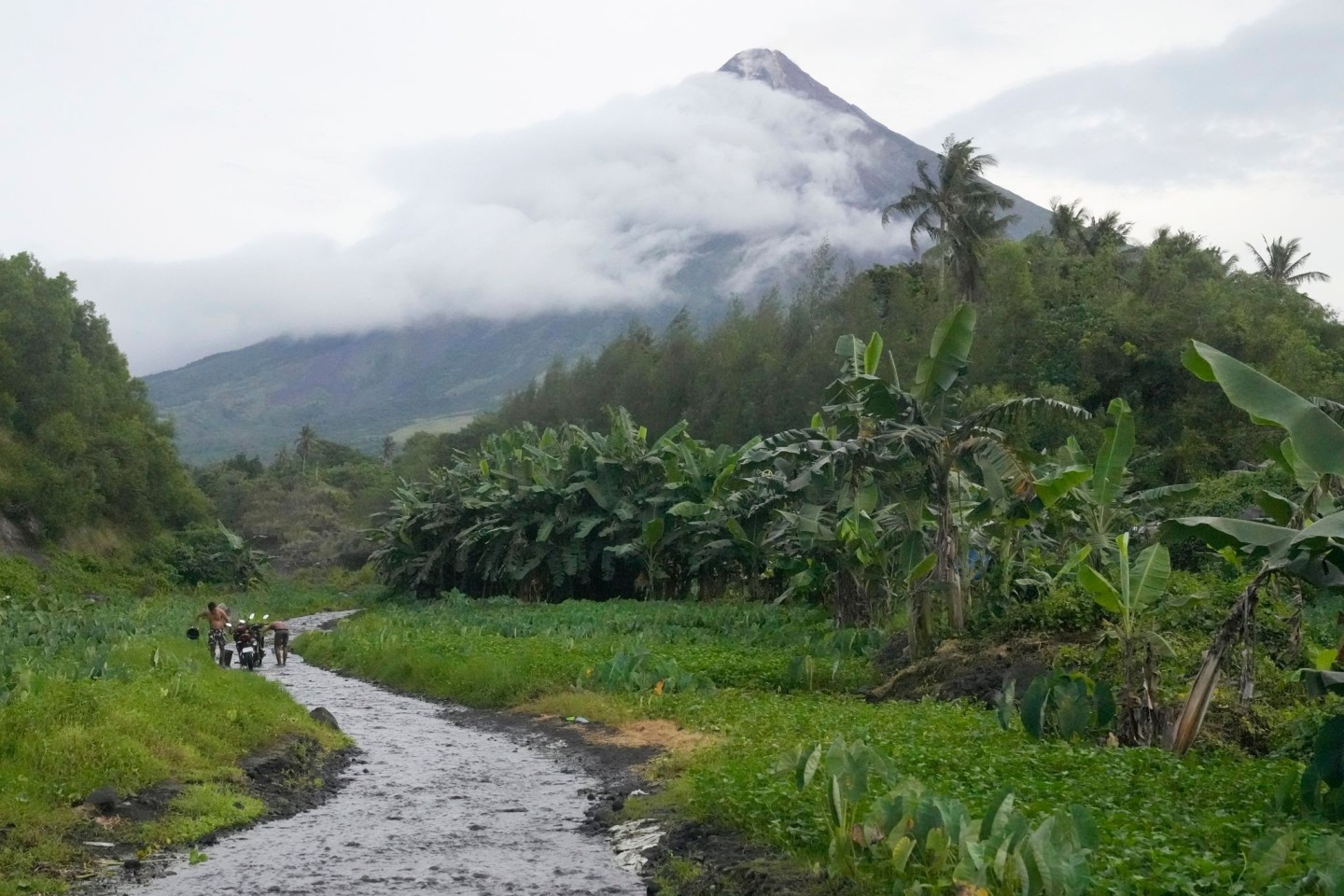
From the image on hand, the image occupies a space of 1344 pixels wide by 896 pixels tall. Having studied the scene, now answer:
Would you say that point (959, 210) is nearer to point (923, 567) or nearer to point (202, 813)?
point (923, 567)

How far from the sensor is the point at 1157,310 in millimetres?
32000

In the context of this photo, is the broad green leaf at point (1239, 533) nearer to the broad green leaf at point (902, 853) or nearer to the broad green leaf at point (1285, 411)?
the broad green leaf at point (1285, 411)

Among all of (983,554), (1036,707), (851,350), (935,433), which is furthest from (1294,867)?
(851,350)

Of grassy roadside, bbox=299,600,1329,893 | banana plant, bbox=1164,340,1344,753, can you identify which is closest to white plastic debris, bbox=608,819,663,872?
grassy roadside, bbox=299,600,1329,893

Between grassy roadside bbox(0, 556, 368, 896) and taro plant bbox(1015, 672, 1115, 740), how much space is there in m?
6.36

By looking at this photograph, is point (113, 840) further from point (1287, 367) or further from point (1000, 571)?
point (1287, 367)

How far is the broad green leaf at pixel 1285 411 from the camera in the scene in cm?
667

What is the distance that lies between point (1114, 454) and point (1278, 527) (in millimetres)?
4504

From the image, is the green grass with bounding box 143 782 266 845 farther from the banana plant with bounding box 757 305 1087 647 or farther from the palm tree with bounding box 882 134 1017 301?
the palm tree with bounding box 882 134 1017 301

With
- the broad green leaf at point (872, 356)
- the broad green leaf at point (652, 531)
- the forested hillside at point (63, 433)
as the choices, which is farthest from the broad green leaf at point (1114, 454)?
the forested hillside at point (63, 433)

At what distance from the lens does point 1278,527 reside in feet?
23.6

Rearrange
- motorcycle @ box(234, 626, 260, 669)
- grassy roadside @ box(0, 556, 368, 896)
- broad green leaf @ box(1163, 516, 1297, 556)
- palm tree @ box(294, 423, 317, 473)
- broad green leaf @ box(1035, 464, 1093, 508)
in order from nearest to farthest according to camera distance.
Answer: broad green leaf @ box(1163, 516, 1297, 556), grassy roadside @ box(0, 556, 368, 896), broad green leaf @ box(1035, 464, 1093, 508), motorcycle @ box(234, 626, 260, 669), palm tree @ box(294, 423, 317, 473)

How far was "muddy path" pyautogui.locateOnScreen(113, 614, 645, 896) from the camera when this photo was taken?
7.98 meters

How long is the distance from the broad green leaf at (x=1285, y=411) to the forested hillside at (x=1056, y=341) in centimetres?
2118
